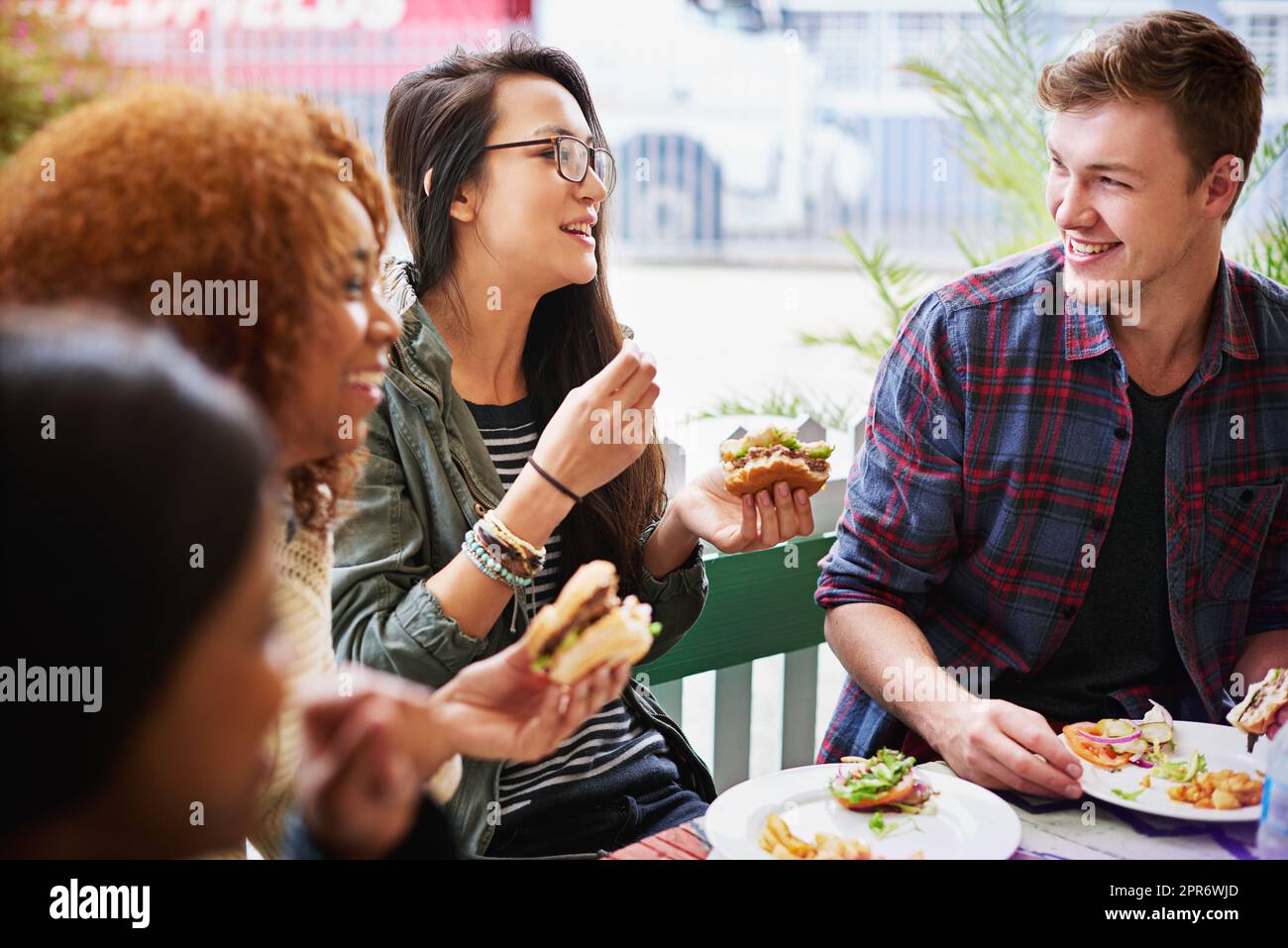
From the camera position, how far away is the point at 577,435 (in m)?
1.65

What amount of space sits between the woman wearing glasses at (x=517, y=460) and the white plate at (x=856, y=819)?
1.50 feet

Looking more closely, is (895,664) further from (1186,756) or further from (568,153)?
(568,153)

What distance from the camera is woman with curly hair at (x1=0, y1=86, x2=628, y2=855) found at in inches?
36.5

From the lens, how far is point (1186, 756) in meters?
1.63

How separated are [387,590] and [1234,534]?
148 cm

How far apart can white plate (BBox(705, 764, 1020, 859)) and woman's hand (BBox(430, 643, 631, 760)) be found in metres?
0.28

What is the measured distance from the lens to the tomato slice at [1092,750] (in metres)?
1.56

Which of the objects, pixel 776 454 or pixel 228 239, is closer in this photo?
A: pixel 228 239

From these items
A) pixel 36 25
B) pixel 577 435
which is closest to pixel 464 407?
pixel 577 435

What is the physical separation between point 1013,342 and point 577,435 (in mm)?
916

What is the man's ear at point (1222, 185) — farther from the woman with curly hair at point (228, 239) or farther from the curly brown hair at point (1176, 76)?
the woman with curly hair at point (228, 239)

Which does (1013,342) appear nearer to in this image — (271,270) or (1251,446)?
(1251,446)

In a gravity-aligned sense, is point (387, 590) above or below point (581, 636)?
below

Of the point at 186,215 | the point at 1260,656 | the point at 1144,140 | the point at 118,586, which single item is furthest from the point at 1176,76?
the point at 118,586
